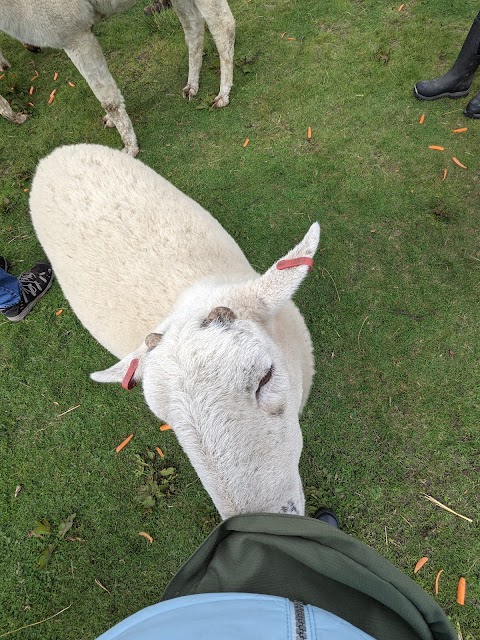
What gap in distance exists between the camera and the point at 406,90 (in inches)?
164

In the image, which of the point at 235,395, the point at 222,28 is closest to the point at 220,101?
the point at 222,28

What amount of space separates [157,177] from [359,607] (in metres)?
2.93

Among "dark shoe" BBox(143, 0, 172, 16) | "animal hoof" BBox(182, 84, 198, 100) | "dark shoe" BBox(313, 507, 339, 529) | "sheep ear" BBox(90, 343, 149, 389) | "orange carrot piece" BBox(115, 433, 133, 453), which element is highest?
"dark shoe" BBox(143, 0, 172, 16)

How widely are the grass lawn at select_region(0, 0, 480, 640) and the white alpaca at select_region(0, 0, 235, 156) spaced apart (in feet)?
1.53

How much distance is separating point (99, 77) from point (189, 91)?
1.24 meters

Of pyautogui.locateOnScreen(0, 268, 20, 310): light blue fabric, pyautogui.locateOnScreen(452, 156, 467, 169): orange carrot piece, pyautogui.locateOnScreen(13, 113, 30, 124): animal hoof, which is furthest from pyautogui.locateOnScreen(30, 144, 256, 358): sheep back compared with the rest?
pyautogui.locateOnScreen(13, 113, 30, 124): animal hoof

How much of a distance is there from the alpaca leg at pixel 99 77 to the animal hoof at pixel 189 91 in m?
0.88

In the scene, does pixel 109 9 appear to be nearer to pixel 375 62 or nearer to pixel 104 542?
pixel 375 62

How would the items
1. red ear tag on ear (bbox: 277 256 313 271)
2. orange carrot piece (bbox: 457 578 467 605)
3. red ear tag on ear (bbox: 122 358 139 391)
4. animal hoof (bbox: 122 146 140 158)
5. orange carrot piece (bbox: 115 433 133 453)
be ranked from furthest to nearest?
1. animal hoof (bbox: 122 146 140 158)
2. orange carrot piece (bbox: 115 433 133 453)
3. orange carrot piece (bbox: 457 578 467 605)
4. red ear tag on ear (bbox: 122 358 139 391)
5. red ear tag on ear (bbox: 277 256 313 271)

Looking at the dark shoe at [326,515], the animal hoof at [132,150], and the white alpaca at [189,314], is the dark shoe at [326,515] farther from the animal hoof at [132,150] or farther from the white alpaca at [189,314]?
the animal hoof at [132,150]

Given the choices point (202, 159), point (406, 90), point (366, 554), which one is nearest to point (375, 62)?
point (406, 90)

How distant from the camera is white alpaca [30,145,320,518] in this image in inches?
63.1

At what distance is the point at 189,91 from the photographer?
4.68 meters

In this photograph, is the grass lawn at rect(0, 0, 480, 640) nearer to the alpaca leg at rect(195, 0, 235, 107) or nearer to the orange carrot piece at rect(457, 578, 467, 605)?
the orange carrot piece at rect(457, 578, 467, 605)
